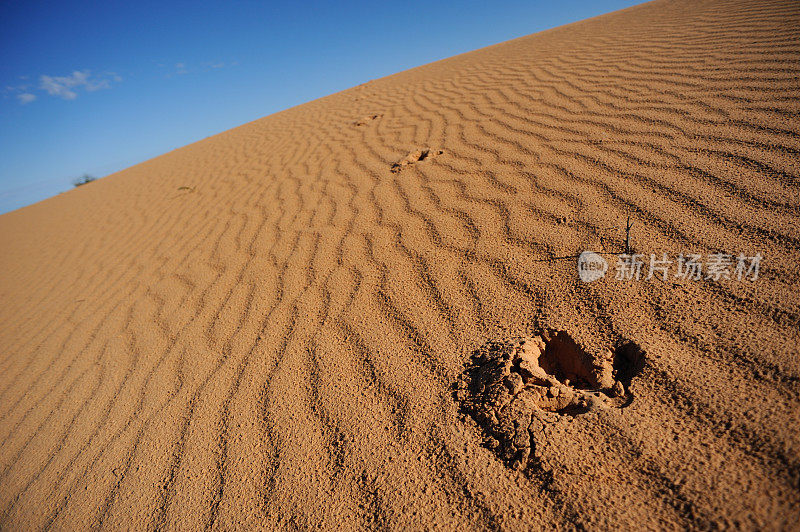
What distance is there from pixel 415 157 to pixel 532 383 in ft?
7.49

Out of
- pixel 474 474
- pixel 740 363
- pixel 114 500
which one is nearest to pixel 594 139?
pixel 740 363

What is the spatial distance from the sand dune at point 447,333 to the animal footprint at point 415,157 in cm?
3

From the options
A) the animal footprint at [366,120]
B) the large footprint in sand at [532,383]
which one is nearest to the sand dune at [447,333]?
the large footprint in sand at [532,383]

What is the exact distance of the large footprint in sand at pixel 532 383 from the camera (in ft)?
3.54

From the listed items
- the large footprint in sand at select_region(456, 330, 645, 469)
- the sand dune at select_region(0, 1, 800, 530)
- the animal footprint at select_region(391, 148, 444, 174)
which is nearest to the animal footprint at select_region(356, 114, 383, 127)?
the sand dune at select_region(0, 1, 800, 530)

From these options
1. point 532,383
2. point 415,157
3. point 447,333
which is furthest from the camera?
point 415,157

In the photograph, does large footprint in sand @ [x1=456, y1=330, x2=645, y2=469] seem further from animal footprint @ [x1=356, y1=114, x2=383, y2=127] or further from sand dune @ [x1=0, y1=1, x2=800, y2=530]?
animal footprint @ [x1=356, y1=114, x2=383, y2=127]

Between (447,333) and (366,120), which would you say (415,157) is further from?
(366,120)

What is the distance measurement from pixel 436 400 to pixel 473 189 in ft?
4.83

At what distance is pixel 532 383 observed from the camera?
1.19 meters

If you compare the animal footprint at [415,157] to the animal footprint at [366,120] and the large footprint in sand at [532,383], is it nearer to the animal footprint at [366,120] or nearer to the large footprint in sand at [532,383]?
the large footprint in sand at [532,383]

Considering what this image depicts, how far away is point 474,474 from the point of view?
1.03 metres

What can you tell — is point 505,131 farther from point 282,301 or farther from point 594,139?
point 282,301

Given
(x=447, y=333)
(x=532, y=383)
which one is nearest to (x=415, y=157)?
(x=447, y=333)
